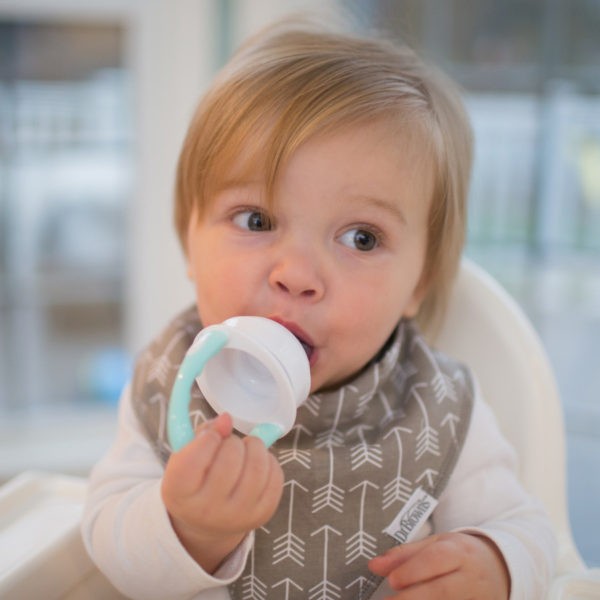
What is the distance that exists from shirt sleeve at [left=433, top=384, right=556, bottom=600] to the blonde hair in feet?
0.57

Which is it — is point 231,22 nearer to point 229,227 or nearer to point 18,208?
point 18,208

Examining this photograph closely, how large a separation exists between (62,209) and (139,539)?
1.26 meters

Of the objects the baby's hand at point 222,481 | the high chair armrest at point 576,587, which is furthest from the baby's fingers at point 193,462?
the high chair armrest at point 576,587

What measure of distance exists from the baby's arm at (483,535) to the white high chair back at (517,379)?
4cm

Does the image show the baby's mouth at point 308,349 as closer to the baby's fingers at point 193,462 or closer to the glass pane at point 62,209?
the baby's fingers at point 193,462

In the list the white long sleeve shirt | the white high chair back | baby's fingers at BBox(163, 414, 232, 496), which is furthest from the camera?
the white high chair back

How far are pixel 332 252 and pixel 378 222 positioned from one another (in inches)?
2.0

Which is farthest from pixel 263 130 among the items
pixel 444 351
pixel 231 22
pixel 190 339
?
pixel 231 22

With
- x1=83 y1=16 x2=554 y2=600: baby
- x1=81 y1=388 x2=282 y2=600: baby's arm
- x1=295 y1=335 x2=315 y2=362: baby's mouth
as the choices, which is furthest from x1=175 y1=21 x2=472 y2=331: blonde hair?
x1=81 y1=388 x2=282 y2=600: baby's arm

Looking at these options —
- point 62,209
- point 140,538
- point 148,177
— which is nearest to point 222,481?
point 140,538

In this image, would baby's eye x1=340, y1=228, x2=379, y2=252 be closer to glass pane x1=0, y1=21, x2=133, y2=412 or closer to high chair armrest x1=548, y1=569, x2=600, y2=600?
high chair armrest x1=548, y1=569, x2=600, y2=600

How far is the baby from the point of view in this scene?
0.63 metres

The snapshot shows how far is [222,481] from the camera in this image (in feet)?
1.67

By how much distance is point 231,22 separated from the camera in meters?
1.43
